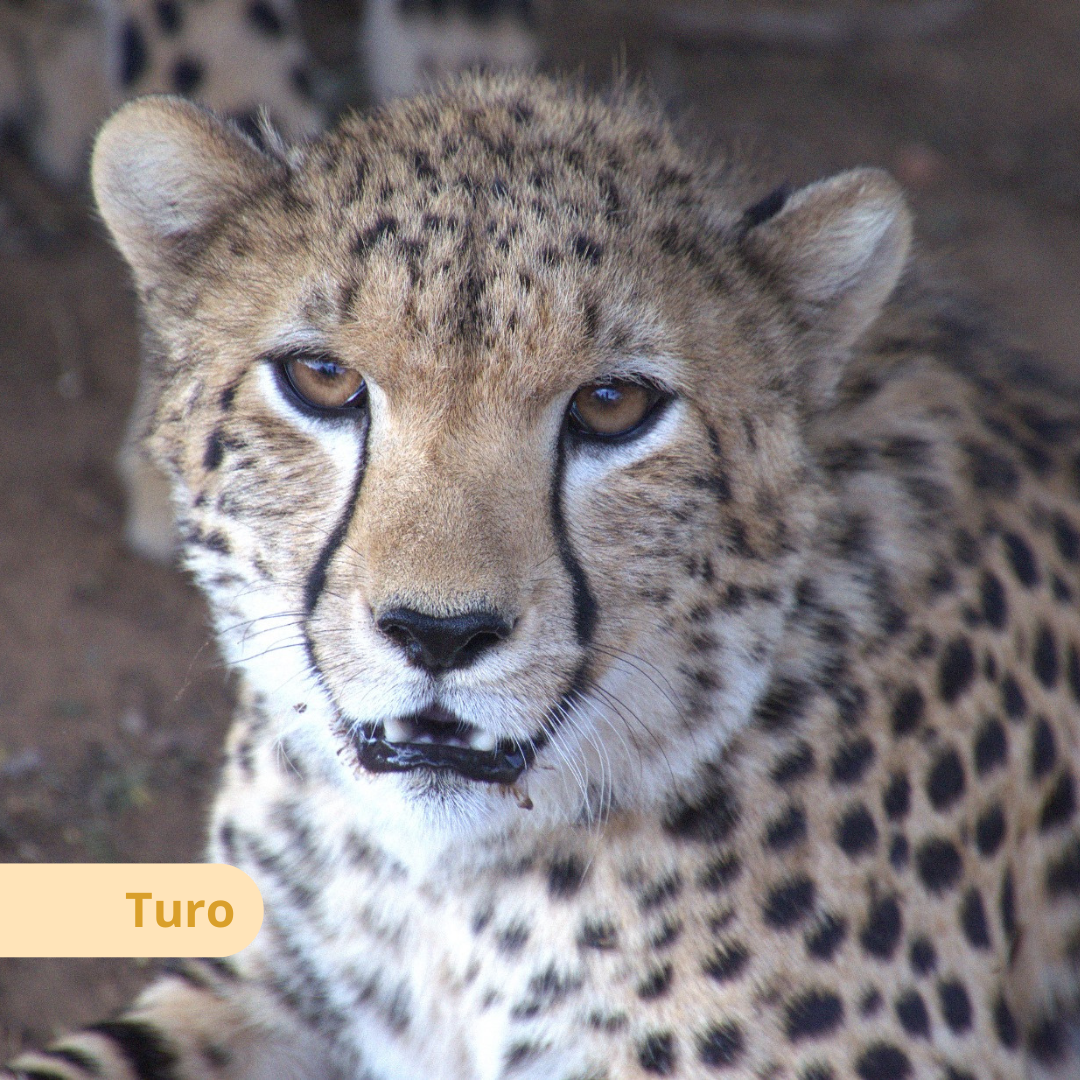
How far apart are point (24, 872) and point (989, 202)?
363 cm

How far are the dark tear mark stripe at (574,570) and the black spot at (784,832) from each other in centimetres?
40

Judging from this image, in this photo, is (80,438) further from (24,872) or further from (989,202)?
(989,202)

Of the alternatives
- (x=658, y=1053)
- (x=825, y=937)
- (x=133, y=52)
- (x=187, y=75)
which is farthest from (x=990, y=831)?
(x=133, y=52)

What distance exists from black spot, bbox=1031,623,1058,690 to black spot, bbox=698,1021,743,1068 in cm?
68

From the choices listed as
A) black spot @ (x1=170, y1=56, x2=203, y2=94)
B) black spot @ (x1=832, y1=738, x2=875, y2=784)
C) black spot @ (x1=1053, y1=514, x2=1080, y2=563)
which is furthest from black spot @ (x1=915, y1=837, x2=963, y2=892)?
black spot @ (x1=170, y1=56, x2=203, y2=94)

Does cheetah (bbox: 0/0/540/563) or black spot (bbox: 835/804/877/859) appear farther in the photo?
cheetah (bbox: 0/0/540/563)

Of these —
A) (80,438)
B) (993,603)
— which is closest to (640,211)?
(993,603)

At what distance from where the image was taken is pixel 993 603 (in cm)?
220

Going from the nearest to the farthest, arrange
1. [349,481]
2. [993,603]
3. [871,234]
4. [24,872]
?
1. [349,481]
2. [871,234]
3. [993,603]
4. [24,872]

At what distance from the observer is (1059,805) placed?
2301mm

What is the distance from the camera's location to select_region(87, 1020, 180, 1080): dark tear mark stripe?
2.26m

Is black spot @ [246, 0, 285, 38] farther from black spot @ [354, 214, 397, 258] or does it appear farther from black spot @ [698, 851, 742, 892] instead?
black spot @ [698, 851, 742, 892]

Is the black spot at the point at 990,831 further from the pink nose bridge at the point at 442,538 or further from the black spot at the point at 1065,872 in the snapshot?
the pink nose bridge at the point at 442,538

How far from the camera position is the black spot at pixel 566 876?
2.06m
